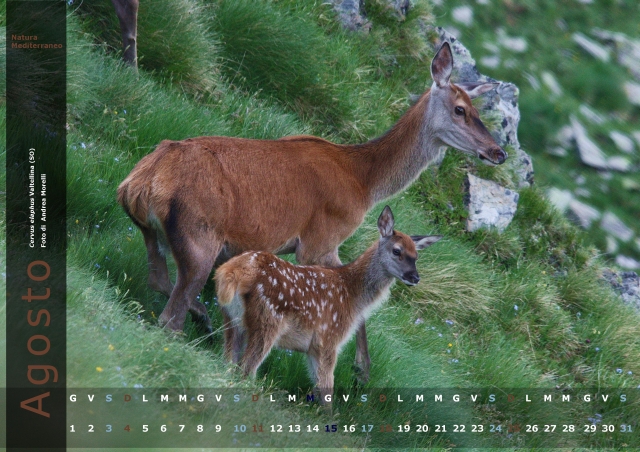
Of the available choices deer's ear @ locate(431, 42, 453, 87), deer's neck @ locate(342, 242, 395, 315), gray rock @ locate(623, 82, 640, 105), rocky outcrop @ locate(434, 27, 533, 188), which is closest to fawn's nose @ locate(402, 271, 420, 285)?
deer's neck @ locate(342, 242, 395, 315)

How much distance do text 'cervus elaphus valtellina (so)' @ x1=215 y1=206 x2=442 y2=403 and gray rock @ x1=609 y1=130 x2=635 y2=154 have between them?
10.9 m

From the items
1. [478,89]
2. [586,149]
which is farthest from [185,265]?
[586,149]

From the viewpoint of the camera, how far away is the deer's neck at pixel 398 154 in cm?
829

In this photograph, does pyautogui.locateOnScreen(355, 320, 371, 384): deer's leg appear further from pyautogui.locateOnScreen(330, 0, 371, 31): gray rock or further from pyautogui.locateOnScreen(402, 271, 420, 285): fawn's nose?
pyautogui.locateOnScreen(330, 0, 371, 31): gray rock

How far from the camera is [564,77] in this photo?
18.7m

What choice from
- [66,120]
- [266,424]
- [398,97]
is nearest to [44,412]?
[266,424]

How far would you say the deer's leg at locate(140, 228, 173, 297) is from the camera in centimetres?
693

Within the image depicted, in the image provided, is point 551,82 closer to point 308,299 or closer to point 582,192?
point 582,192

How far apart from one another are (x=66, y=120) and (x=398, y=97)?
530cm

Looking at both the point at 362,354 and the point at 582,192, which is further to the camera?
the point at 582,192

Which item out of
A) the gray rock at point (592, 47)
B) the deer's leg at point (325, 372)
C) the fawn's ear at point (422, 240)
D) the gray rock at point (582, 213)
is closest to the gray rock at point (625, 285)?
the gray rock at point (582, 213)

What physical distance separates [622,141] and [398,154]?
1052 centimetres

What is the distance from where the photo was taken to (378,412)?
7.51 metres

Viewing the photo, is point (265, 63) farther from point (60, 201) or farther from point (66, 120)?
point (60, 201)
